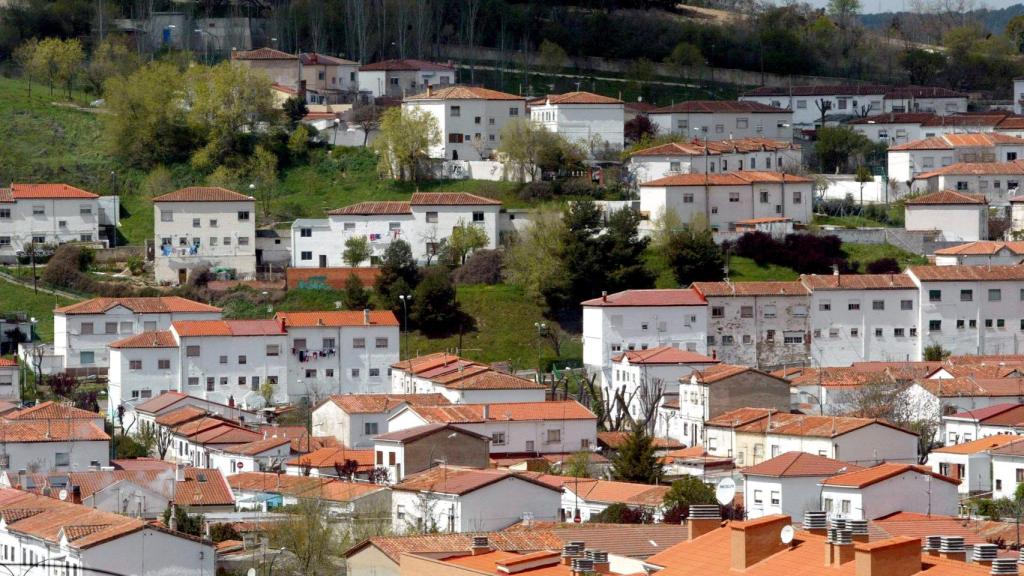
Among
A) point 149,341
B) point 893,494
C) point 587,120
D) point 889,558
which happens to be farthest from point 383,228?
point 889,558

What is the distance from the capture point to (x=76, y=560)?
34500 mm

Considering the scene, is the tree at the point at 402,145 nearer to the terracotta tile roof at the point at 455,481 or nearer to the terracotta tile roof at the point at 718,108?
the terracotta tile roof at the point at 718,108

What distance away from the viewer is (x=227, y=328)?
221 feet

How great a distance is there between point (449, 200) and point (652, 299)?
435 inches

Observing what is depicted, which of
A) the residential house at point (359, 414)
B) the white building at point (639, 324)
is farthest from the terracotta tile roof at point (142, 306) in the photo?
the white building at point (639, 324)

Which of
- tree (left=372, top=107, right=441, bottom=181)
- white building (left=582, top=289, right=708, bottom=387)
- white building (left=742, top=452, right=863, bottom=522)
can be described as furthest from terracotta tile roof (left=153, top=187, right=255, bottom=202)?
white building (left=742, top=452, right=863, bottom=522)

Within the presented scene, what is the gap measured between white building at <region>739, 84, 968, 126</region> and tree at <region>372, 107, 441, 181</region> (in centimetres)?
Result: 1888

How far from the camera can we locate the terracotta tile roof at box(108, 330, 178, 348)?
65.6 m

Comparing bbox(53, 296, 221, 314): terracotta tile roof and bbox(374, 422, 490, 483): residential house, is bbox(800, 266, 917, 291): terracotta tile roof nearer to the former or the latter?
bbox(53, 296, 221, 314): terracotta tile roof

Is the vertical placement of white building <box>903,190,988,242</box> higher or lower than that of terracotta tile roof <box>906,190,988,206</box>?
lower

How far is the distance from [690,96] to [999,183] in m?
21.0

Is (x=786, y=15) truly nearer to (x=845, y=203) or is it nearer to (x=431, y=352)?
(x=845, y=203)

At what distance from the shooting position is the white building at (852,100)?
319 feet

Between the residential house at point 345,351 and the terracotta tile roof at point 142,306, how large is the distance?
313 centimetres
